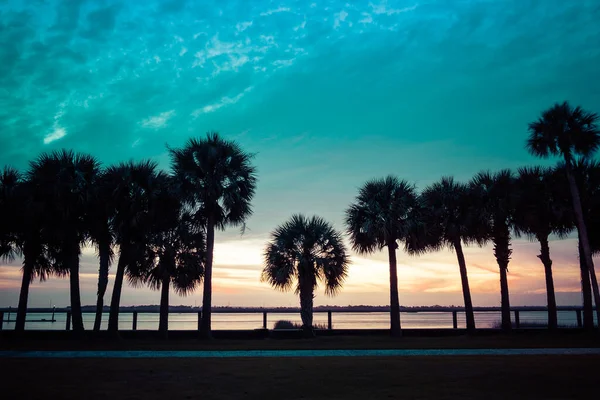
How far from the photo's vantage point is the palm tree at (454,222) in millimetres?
30625

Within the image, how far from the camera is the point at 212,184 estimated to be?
27281 millimetres

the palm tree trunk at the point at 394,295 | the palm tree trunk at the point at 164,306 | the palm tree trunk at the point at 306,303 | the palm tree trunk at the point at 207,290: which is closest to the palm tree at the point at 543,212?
the palm tree trunk at the point at 394,295

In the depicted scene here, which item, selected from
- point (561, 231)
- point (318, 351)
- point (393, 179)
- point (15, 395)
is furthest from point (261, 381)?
point (561, 231)

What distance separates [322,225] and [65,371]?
2025cm

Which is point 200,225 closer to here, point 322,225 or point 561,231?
point 322,225

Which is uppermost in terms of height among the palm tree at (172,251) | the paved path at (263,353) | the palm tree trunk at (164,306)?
the palm tree at (172,251)

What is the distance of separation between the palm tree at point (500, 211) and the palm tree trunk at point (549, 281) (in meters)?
1.82

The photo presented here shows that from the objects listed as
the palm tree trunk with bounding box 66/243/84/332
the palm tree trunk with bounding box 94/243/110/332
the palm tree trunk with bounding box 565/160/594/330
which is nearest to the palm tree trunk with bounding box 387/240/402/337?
the palm tree trunk with bounding box 565/160/594/330

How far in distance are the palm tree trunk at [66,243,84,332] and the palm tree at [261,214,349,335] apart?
10.1m

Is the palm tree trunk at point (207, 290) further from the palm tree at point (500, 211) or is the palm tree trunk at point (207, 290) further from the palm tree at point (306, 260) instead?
the palm tree at point (500, 211)

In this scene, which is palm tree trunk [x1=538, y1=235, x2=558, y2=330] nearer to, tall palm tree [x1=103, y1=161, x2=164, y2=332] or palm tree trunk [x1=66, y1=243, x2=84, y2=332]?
tall palm tree [x1=103, y1=161, x2=164, y2=332]

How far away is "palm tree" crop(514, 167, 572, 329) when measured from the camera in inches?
1158

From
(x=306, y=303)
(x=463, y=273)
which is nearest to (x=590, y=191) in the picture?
(x=463, y=273)

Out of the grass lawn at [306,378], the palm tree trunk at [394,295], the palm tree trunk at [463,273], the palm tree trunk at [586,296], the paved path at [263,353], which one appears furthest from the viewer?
the palm tree trunk at [463,273]
